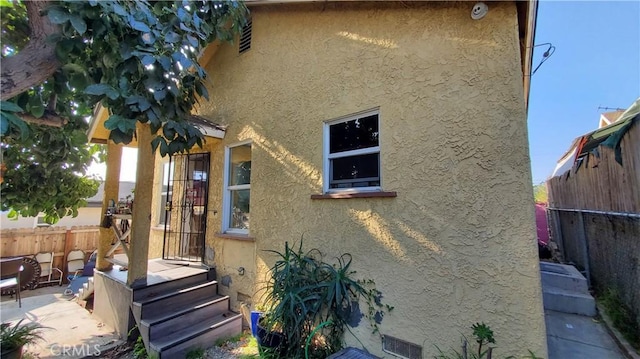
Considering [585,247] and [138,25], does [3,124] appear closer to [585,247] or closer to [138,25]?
[138,25]

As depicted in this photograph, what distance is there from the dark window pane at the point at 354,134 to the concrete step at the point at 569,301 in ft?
13.5

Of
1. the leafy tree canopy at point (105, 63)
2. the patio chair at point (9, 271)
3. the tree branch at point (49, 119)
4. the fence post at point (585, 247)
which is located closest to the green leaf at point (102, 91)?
the leafy tree canopy at point (105, 63)

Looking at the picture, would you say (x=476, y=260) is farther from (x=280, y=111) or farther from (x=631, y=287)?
(x=280, y=111)

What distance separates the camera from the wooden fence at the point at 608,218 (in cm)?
412

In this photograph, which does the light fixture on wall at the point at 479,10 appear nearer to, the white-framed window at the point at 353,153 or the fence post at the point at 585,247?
the white-framed window at the point at 353,153

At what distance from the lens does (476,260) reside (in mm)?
3510

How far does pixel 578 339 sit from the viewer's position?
4.14 metres

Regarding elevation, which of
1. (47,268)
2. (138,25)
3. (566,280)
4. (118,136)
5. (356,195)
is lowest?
(47,268)

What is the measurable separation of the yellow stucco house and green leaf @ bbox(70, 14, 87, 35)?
3.41 m

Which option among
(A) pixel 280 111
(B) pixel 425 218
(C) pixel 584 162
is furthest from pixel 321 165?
(C) pixel 584 162

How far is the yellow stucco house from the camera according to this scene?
3441 mm

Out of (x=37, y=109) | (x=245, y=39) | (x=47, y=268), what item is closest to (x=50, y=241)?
(x=47, y=268)

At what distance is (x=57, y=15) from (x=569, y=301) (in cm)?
849

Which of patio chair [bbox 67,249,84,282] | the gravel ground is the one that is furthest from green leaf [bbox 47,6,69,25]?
patio chair [bbox 67,249,84,282]
